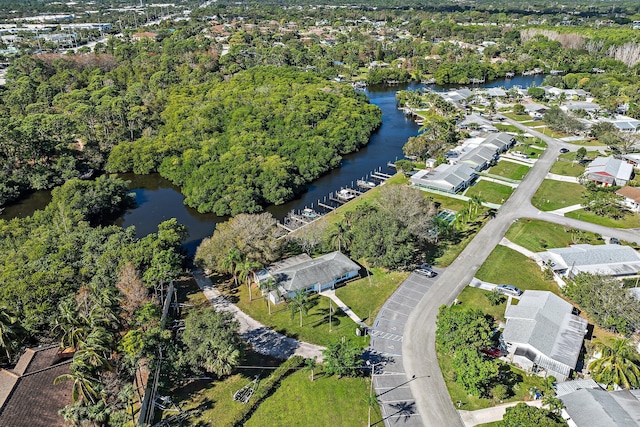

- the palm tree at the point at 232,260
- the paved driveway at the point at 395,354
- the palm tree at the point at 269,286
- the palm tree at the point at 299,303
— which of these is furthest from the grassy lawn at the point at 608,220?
the palm tree at the point at 232,260

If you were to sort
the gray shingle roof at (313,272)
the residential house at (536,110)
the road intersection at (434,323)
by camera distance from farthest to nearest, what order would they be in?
the residential house at (536,110)
the gray shingle roof at (313,272)
the road intersection at (434,323)

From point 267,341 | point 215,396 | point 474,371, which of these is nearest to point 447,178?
point 474,371

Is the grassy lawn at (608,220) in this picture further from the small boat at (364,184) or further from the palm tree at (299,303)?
the palm tree at (299,303)

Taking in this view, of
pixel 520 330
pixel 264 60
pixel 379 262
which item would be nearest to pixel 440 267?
pixel 379 262

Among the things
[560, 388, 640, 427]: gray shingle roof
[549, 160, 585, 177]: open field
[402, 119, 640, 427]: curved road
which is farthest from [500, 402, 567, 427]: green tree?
[549, 160, 585, 177]: open field

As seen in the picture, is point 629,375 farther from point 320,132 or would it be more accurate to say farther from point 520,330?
point 320,132

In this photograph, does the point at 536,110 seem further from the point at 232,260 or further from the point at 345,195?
the point at 232,260

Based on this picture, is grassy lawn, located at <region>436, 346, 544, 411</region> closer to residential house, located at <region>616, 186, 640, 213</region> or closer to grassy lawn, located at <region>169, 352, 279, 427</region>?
grassy lawn, located at <region>169, 352, 279, 427</region>
